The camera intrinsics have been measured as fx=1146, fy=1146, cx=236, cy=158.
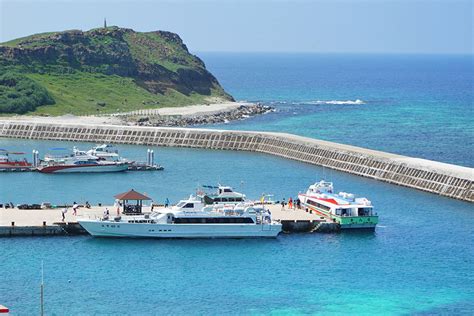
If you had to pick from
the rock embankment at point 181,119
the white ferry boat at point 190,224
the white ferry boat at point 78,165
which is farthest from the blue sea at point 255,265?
the rock embankment at point 181,119

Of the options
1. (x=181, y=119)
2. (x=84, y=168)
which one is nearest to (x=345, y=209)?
(x=84, y=168)

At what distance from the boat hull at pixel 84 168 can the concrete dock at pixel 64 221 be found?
98.6ft

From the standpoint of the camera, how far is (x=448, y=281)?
244ft

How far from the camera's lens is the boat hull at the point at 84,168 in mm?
121562

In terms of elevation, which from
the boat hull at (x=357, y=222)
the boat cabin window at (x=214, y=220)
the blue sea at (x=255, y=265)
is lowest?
the blue sea at (x=255, y=265)

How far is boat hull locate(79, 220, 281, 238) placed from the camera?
84.8 m

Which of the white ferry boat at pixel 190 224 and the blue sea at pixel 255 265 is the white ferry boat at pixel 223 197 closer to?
the white ferry boat at pixel 190 224

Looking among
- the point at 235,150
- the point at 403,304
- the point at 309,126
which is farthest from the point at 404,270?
the point at 309,126

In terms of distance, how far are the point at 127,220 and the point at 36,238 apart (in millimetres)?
6806

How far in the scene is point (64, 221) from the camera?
8638 cm

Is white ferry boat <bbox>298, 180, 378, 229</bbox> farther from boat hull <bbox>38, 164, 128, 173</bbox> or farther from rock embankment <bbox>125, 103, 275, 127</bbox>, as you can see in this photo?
rock embankment <bbox>125, 103, 275, 127</bbox>

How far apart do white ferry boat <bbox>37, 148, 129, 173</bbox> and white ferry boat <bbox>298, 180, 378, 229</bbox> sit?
3516 centimetres

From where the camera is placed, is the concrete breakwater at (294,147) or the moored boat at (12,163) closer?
the concrete breakwater at (294,147)

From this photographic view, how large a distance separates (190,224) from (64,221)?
957 cm
